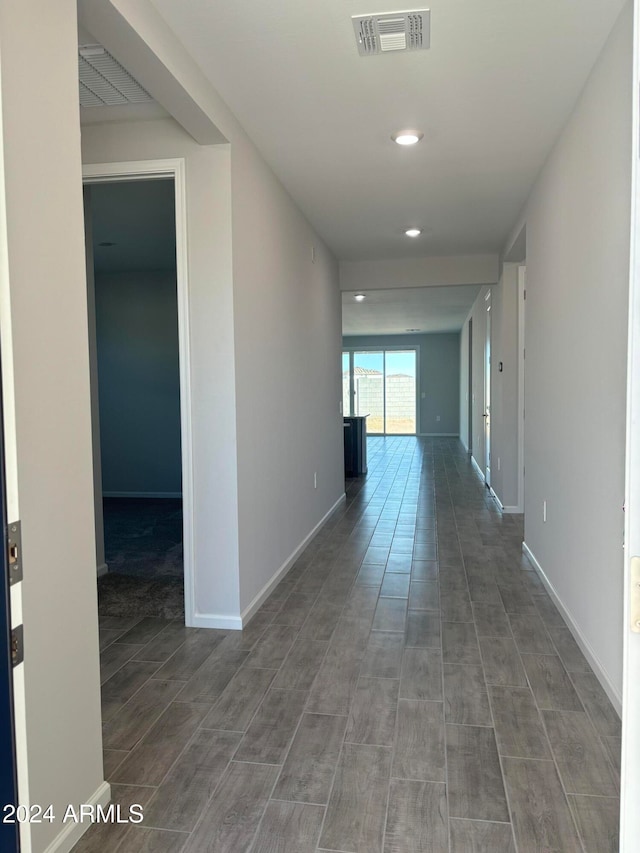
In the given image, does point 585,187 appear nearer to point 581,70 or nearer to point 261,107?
point 581,70

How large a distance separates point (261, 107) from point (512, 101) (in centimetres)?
121

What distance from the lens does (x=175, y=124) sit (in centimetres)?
303

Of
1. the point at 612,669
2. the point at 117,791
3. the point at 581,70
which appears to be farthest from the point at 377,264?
the point at 117,791

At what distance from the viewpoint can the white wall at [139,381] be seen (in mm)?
7105

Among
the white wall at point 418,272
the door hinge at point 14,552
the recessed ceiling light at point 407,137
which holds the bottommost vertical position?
the door hinge at point 14,552

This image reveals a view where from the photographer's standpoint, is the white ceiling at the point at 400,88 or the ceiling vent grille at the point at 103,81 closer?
the white ceiling at the point at 400,88

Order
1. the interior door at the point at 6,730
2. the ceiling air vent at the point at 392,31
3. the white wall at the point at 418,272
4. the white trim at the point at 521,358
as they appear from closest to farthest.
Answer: the interior door at the point at 6,730
the ceiling air vent at the point at 392,31
the white trim at the point at 521,358
the white wall at the point at 418,272

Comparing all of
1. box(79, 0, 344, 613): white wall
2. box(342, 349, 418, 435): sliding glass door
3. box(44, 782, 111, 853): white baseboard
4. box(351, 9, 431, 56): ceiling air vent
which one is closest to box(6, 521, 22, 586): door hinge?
box(44, 782, 111, 853): white baseboard

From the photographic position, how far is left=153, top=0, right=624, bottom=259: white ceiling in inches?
88.0

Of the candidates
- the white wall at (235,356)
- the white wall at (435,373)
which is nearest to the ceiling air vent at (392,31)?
the white wall at (235,356)

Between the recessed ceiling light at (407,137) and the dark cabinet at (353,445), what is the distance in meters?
5.47

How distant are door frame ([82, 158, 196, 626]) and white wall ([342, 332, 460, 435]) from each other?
476 inches

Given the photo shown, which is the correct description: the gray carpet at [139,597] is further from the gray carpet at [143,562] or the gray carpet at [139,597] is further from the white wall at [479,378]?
the white wall at [479,378]

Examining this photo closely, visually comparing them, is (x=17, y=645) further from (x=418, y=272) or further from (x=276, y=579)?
(x=418, y=272)
